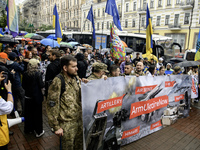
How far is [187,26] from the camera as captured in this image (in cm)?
2925

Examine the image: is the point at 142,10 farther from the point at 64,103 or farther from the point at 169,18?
the point at 64,103

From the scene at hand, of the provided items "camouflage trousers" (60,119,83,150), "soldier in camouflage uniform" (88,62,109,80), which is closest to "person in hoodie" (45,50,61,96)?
"soldier in camouflage uniform" (88,62,109,80)

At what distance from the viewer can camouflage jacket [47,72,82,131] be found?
2.33m

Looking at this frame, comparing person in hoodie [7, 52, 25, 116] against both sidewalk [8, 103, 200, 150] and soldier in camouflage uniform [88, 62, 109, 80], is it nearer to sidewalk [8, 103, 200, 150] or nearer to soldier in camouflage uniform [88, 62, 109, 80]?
sidewalk [8, 103, 200, 150]

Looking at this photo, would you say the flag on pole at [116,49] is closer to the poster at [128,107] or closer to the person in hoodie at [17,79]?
the poster at [128,107]

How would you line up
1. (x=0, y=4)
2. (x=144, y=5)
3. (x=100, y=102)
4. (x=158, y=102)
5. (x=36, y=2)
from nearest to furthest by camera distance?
(x=100, y=102) < (x=158, y=102) < (x=0, y=4) < (x=144, y=5) < (x=36, y=2)

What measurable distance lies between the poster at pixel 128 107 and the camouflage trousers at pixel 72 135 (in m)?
0.10

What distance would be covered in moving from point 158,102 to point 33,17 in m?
80.7

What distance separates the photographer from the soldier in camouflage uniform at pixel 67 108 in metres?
2.34

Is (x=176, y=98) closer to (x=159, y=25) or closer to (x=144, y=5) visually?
(x=159, y=25)

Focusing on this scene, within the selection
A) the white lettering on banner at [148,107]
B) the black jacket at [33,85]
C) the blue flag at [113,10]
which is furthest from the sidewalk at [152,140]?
the blue flag at [113,10]

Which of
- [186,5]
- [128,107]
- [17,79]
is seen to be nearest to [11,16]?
[17,79]

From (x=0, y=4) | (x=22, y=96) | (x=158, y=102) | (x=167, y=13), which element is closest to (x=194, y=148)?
(x=158, y=102)

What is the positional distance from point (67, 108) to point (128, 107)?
1584mm
